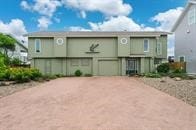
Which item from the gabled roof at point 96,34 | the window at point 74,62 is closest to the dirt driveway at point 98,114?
the gabled roof at point 96,34

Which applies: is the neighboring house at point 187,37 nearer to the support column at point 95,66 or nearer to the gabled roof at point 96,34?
the gabled roof at point 96,34

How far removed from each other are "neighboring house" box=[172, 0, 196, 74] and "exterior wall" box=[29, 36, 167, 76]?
3.05m

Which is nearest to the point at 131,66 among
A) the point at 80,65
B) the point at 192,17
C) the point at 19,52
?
the point at 80,65

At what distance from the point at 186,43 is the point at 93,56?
11203 millimetres

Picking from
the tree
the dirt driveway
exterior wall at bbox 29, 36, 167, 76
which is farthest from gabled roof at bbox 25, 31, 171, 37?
the dirt driveway

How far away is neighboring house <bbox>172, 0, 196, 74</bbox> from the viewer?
125 feet

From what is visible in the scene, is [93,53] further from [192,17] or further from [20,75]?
[20,75]

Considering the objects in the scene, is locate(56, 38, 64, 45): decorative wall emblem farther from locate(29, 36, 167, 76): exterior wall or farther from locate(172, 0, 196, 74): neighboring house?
locate(172, 0, 196, 74): neighboring house

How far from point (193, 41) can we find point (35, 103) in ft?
88.3

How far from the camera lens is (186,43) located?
4034 centimetres

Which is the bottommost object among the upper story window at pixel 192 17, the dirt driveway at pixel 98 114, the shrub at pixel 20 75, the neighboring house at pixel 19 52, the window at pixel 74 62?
the dirt driveway at pixel 98 114

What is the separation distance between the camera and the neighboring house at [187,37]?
38.2m

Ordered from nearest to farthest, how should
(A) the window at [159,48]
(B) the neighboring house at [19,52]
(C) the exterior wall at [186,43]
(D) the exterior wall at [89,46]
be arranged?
(C) the exterior wall at [186,43] < (D) the exterior wall at [89,46] < (A) the window at [159,48] < (B) the neighboring house at [19,52]

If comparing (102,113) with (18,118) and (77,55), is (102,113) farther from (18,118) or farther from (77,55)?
(77,55)
